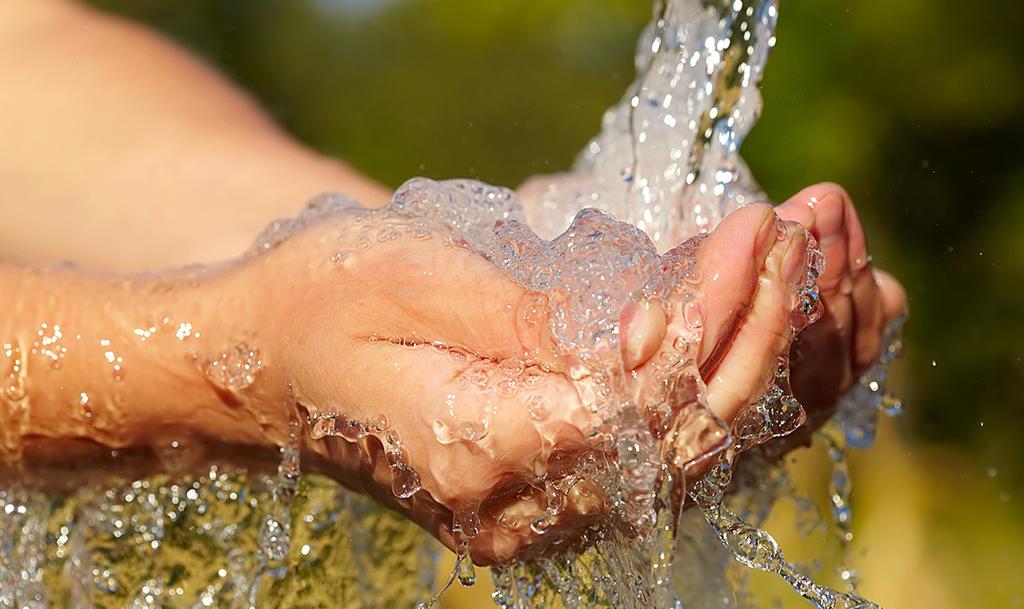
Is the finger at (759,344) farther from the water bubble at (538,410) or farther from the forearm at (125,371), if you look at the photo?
the forearm at (125,371)

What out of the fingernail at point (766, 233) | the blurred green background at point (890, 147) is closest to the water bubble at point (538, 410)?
the fingernail at point (766, 233)

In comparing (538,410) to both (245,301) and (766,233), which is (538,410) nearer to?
(766,233)

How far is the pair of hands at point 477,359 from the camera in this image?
64 centimetres

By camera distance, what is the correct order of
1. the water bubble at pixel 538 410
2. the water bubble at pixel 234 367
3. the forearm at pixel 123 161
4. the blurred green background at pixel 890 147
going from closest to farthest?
1. the water bubble at pixel 538 410
2. the water bubble at pixel 234 367
3. the forearm at pixel 123 161
4. the blurred green background at pixel 890 147

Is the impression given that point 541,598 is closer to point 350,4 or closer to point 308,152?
point 308,152

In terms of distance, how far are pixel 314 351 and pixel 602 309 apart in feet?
0.61

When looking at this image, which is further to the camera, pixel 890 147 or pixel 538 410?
pixel 890 147

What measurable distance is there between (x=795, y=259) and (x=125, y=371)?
45cm

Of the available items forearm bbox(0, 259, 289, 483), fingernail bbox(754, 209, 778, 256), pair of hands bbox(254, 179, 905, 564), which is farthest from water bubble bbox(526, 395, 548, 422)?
forearm bbox(0, 259, 289, 483)

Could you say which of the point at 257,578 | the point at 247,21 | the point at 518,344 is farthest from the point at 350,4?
the point at 518,344

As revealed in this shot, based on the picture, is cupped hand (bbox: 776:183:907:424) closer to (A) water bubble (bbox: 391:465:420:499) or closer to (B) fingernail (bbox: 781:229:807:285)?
(B) fingernail (bbox: 781:229:807:285)

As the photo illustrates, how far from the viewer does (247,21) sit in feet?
16.4

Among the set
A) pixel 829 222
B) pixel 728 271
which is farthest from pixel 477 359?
pixel 829 222

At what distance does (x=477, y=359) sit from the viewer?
2.18 feet
